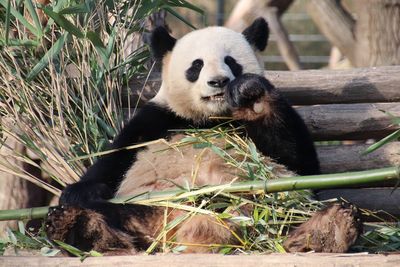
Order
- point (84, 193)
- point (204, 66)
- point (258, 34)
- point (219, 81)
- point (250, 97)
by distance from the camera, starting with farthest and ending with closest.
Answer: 1. point (258, 34)
2. point (204, 66)
3. point (219, 81)
4. point (84, 193)
5. point (250, 97)

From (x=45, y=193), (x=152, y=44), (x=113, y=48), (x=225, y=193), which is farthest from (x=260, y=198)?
(x=45, y=193)

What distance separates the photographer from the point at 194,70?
440cm

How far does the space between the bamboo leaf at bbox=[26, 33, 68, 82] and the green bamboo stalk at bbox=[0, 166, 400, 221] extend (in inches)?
39.2

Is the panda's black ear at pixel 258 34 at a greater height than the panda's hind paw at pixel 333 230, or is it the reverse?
the panda's black ear at pixel 258 34

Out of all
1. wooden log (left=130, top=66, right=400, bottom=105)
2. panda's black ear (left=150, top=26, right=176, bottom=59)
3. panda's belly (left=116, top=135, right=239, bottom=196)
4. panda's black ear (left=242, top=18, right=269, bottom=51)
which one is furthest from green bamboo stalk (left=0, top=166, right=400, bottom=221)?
wooden log (left=130, top=66, right=400, bottom=105)

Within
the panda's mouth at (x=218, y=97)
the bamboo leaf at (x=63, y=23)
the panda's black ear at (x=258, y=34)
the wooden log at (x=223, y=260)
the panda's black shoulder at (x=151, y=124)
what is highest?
the bamboo leaf at (x=63, y=23)

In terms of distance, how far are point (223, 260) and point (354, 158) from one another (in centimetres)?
181

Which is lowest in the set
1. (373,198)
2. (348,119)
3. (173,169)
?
(373,198)

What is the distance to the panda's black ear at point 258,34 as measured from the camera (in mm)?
4590

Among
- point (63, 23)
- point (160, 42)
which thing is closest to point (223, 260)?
point (160, 42)

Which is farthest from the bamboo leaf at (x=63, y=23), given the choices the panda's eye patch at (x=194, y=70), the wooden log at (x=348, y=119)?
the wooden log at (x=348, y=119)

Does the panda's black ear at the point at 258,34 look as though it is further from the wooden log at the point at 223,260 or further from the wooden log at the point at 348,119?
the wooden log at the point at 223,260

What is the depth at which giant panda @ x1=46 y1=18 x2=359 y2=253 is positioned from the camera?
3672 mm

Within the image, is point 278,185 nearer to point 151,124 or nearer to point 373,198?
point 151,124
